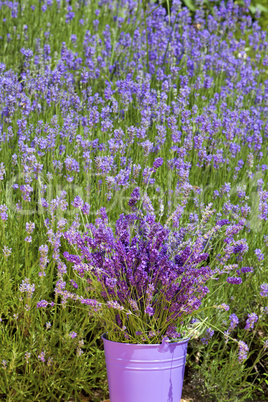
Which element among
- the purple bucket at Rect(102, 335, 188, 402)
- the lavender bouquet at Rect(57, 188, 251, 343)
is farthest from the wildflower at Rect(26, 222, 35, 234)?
the purple bucket at Rect(102, 335, 188, 402)

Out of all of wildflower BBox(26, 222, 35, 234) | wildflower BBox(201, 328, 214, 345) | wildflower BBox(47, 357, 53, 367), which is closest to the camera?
wildflower BBox(26, 222, 35, 234)

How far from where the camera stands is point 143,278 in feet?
5.98

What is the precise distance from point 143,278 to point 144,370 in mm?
320

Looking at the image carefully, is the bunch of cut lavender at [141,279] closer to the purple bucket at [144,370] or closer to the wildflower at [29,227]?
the purple bucket at [144,370]

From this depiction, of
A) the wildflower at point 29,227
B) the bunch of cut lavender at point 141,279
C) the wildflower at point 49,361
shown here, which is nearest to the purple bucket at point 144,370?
the bunch of cut lavender at point 141,279

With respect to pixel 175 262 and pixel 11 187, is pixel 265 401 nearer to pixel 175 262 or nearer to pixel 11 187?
pixel 175 262

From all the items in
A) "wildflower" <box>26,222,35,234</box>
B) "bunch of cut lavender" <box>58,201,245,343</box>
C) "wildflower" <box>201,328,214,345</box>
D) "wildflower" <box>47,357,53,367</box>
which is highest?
"wildflower" <box>26,222,35,234</box>

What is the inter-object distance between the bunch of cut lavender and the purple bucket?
40 millimetres

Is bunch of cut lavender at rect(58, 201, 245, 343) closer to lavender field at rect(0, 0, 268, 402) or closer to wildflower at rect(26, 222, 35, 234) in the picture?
lavender field at rect(0, 0, 268, 402)

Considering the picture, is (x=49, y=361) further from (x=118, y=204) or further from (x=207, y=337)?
(x=118, y=204)

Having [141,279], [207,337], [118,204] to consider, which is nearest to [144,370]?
[141,279]

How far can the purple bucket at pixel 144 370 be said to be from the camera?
1850 millimetres

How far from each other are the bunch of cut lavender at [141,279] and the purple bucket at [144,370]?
0.13ft

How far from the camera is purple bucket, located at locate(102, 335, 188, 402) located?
185 cm
